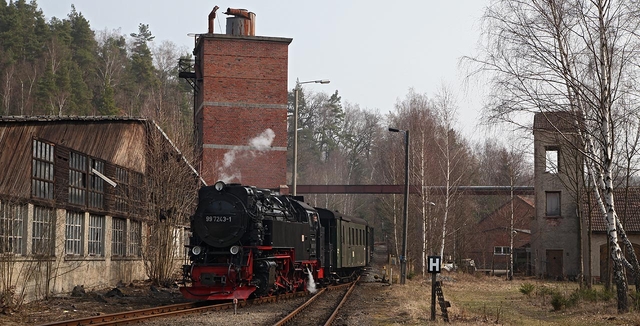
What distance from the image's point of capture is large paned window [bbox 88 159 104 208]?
23750 millimetres

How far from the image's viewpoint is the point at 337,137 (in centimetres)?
9125

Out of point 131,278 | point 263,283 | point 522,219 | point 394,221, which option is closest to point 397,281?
point 131,278

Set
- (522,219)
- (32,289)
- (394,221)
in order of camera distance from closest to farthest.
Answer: (32,289) → (394,221) → (522,219)

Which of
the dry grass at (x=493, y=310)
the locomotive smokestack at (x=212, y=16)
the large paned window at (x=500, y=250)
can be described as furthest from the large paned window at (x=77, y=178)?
the large paned window at (x=500, y=250)

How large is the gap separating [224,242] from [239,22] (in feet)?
93.0

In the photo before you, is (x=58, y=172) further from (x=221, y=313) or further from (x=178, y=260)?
(x=178, y=260)

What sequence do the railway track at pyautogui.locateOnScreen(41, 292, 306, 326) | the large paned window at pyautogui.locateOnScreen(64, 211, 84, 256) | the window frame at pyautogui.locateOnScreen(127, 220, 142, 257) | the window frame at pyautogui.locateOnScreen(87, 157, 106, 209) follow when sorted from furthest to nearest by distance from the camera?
the window frame at pyautogui.locateOnScreen(127, 220, 142, 257) → the window frame at pyautogui.locateOnScreen(87, 157, 106, 209) → the large paned window at pyautogui.locateOnScreen(64, 211, 84, 256) → the railway track at pyautogui.locateOnScreen(41, 292, 306, 326)

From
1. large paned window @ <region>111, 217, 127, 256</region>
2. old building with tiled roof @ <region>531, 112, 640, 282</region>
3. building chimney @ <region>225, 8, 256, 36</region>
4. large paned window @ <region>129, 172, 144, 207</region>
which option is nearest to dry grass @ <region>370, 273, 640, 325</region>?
large paned window @ <region>111, 217, 127, 256</region>

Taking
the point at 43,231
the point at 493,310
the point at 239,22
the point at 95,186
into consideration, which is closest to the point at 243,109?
the point at 239,22

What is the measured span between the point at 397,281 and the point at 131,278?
11.7 meters

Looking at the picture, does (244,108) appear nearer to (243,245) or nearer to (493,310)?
(243,245)

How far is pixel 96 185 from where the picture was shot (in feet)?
79.5

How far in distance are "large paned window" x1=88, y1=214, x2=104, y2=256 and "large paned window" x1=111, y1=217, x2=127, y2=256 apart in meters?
0.95

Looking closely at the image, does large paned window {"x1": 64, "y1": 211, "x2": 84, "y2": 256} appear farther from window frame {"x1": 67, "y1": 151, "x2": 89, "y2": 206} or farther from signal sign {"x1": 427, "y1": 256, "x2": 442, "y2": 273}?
signal sign {"x1": 427, "y1": 256, "x2": 442, "y2": 273}
